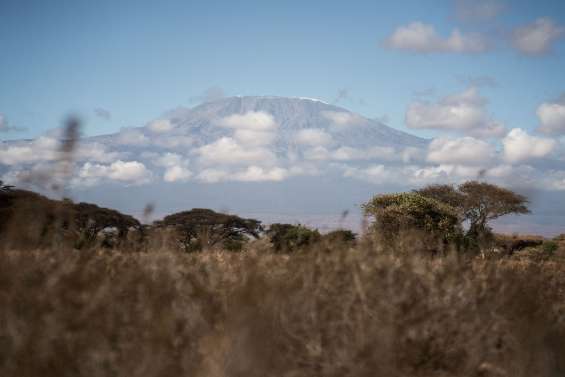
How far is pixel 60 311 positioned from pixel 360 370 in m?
1.45

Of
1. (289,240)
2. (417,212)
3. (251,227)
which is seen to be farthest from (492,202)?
(289,240)

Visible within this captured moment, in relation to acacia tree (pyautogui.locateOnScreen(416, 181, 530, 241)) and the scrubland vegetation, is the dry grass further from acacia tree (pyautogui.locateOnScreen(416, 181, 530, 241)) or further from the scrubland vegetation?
acacia tree (pyautogui.locateOnScreen(416, 181, 530, 241))

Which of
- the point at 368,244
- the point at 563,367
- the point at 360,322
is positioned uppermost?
the point at 368,244

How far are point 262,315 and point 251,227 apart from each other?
2347 cm

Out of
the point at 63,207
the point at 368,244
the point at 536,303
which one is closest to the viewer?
the point at 63,207

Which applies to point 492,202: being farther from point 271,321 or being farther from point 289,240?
point 271,321

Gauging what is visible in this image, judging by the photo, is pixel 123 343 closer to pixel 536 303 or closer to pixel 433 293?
pixel 433 293

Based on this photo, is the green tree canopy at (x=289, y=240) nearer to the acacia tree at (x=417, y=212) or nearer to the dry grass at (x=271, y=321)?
the dry grass at (x=271, y=321)

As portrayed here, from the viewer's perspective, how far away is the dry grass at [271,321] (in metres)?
2.70

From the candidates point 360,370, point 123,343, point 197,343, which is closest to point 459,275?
point 360,370

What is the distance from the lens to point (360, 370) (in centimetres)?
285

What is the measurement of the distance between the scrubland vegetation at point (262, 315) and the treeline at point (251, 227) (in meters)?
0.05

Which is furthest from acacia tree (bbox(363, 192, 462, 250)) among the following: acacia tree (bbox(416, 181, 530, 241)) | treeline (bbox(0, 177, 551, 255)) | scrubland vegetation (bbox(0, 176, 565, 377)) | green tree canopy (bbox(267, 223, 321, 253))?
scrubland vegetation (bbox(0, 176, 565, 377))

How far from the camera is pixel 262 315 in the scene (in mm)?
3254
